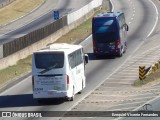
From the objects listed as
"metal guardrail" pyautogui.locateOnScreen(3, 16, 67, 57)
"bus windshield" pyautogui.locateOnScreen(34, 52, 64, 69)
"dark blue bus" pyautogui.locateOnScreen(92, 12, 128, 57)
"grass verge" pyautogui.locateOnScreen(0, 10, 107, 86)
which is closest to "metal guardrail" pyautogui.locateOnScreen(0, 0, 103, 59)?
"metal guardrail" pyautogui.locateOnScreen(3, 16, 67, 57)

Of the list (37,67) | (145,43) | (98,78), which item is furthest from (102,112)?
(145,43)

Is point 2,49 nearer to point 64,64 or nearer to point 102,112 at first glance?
point 64,64

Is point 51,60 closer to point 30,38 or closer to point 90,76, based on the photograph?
point 90,76

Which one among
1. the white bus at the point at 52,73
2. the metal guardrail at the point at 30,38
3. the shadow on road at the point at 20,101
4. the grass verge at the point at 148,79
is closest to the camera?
the white bus at the point at 52,73

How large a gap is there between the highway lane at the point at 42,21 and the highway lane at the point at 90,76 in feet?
44.5

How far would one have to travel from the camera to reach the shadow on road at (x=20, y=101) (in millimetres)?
39750

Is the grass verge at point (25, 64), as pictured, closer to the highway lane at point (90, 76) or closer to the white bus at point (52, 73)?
the highway lane at point (90, 76)

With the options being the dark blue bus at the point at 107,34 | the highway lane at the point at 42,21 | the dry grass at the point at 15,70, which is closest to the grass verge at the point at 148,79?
the dry grass at the point at 15,70

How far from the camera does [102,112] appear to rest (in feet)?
113

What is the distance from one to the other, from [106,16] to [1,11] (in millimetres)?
52763

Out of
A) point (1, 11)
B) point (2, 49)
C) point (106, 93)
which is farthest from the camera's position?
Answer: point (1, 11)

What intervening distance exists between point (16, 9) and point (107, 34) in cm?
5572

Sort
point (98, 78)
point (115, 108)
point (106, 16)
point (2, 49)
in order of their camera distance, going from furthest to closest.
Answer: point (106, 16) < point (2, 49) < point (98, 78) < point (115, 108)

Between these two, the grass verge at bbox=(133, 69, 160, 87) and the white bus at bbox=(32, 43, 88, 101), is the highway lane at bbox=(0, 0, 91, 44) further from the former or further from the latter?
the white bus at bbox=(32, 43, 88, 101)
